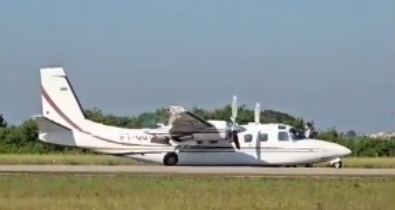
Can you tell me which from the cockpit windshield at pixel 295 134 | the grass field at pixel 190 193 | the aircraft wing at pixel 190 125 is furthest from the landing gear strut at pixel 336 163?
the grass field at pixel 190 193

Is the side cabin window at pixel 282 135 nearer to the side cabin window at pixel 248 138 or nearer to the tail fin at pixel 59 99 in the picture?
the side cabin window at pixel 248 138

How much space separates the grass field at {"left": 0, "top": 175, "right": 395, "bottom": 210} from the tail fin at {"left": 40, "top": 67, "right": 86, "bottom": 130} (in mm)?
15572

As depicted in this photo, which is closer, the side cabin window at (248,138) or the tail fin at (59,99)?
the side cabin window at (248,138)

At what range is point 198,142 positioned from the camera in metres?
41.8

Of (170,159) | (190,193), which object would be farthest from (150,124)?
(190,193)

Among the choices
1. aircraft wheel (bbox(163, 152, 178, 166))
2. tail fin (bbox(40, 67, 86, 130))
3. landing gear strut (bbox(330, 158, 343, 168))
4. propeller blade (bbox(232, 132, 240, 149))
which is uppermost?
tail fin (bbox(40, 67, 86, 130))

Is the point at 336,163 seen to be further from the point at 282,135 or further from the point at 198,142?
the point at 198,142

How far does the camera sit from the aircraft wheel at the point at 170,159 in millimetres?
41844

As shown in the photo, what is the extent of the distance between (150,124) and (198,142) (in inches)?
138

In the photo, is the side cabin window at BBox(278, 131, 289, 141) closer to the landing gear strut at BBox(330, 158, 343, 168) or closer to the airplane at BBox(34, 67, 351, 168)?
the airplane at BBox(34, 67, 351, 168)

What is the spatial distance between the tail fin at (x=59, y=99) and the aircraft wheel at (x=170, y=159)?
441 centimetres

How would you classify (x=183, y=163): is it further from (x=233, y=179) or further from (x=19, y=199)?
(x=19, y=199)

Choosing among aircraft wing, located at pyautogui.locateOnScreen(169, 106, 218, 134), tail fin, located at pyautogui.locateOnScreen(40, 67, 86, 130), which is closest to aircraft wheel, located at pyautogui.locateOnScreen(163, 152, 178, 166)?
aircraft wing, located at pyautogui.locateOnScreen(169, 106, 218, 134)

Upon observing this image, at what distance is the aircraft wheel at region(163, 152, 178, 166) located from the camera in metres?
41.8
